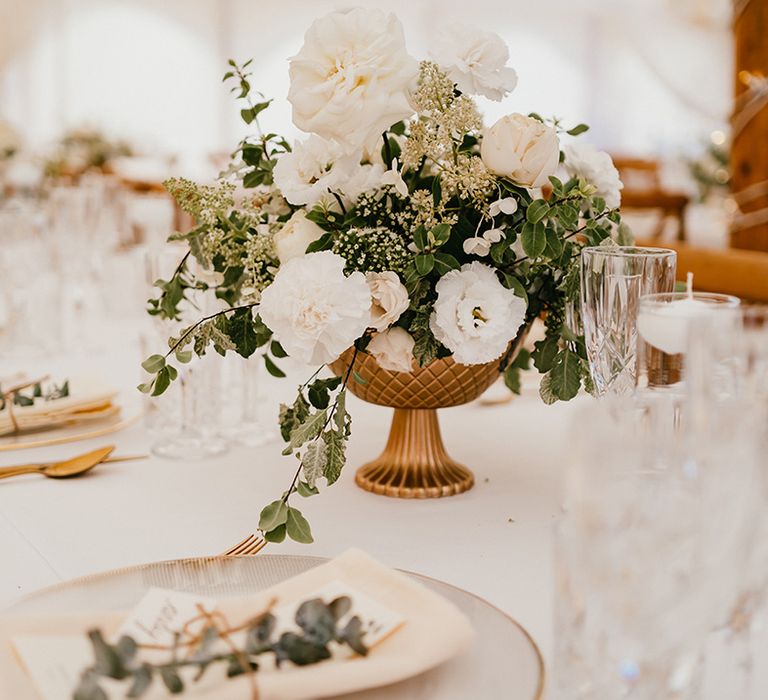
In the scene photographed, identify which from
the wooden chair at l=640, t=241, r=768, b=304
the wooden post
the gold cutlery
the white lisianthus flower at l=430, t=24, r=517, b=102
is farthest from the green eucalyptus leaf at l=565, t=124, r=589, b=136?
the wooden post

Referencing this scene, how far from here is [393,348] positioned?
3.25 ft

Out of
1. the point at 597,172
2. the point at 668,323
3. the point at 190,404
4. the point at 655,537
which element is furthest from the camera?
the point at 190,404

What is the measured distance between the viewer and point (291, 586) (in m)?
0.74

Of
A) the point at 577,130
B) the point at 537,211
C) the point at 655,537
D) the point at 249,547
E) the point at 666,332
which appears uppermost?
the point at 577,130

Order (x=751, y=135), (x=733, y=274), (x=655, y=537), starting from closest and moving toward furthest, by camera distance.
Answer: (x=655, y=537), (x=733, y=274), (x=751, y=135)

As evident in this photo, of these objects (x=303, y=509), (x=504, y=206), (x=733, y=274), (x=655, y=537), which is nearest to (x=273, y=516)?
(x=303, y=509)

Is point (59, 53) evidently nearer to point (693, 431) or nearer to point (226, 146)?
point (226, 146)

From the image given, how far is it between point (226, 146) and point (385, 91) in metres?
11.5

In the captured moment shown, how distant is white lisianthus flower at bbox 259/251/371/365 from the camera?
34.8 inches

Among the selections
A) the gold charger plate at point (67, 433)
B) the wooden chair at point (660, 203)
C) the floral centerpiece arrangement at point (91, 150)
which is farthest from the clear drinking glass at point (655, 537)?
the wooden chair at point (660, 203)

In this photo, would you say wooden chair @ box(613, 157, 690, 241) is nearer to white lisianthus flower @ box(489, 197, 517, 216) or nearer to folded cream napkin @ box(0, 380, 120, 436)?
folded cream napkin @ box(0, 380, 120, 436)

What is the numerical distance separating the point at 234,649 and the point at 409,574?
0.72ft

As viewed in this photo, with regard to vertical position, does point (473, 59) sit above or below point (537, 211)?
above

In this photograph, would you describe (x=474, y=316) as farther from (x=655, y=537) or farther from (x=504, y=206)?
(x=655, y=537)
